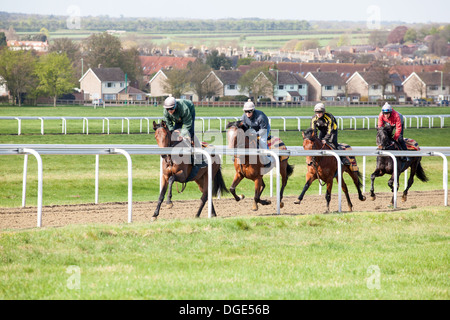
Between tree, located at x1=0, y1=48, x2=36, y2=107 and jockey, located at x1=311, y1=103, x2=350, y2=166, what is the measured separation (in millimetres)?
58121

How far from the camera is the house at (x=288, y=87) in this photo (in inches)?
3559

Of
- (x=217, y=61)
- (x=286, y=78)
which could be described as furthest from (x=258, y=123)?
(x=217, y=61)

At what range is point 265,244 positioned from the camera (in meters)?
7.98

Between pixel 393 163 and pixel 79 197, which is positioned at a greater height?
pixel 393 163

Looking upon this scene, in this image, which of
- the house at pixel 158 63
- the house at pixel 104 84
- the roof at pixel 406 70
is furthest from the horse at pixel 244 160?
the house at pixel 158 63

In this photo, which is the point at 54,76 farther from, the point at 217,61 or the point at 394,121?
the point at 394,121

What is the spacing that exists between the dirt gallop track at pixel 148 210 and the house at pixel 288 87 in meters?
75.2

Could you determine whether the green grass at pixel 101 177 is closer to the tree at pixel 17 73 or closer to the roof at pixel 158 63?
the tree at pixel 17 73

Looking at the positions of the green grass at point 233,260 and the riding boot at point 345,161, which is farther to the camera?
the riding boot at point 345,161

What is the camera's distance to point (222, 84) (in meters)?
86.3

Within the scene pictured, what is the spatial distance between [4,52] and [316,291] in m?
71.6

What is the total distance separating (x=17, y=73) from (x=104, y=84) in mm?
20151
